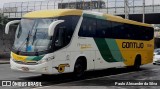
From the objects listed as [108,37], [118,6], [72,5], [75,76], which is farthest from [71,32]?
[72,5]

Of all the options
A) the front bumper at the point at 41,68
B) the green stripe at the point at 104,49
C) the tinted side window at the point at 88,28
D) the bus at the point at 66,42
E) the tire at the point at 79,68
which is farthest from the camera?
the green stripe at the point at 104,49

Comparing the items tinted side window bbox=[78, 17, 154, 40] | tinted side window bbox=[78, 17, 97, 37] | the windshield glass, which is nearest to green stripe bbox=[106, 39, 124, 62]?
tinted side window bbox=[78, 17, 154, 40]

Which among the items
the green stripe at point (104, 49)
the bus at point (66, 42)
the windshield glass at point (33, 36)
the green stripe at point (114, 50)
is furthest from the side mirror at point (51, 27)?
the green stripe at point (114, 50)

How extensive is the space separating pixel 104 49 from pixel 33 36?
509 centimetres

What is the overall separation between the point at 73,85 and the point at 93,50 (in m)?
3.99

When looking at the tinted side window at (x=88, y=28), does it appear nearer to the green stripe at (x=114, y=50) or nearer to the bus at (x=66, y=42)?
the bus at (x=66, y=42)

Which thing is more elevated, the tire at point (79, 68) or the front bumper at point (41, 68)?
the front bumper at point (41, 68)

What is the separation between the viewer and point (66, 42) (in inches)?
615

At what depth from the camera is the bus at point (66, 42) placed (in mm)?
14656

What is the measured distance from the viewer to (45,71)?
1452 centimetres

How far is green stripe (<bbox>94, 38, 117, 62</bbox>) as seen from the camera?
18312 mm

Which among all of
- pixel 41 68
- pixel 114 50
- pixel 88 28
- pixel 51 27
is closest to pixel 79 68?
pixel 88 28

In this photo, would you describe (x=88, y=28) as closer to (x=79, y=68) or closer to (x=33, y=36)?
(x=79, y=68)

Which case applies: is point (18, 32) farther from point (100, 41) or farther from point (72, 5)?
point (72, 5)
